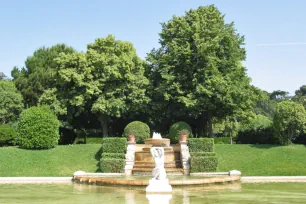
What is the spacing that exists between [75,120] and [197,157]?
61.4 ft

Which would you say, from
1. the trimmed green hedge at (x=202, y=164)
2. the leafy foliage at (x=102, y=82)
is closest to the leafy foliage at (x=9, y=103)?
the leafy foliage at (x=102, y=82)

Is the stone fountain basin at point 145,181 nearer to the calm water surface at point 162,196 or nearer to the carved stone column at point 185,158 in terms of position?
the calm water surface at point 162,196

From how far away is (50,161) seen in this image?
23703 millimetres

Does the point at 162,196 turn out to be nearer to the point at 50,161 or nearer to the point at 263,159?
the point at 263,159

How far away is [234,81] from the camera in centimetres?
3084

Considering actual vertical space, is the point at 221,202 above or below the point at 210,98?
below

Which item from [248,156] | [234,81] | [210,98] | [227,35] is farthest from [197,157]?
[227,35]

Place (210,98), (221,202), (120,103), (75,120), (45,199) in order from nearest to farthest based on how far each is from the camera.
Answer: (221,202)
(45,199)
(210,98)
(120,103)
(75,120)

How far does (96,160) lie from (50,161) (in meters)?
2.96

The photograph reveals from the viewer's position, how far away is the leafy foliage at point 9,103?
38.6 meters

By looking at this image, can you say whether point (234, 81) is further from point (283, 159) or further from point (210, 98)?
point (283, 159)

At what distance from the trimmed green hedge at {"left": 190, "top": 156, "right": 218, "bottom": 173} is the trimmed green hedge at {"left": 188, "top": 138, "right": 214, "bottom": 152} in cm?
227

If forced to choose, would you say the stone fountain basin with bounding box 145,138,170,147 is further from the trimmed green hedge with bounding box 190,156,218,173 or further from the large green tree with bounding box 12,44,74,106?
the large green tree with bounding box 12,44,74,106

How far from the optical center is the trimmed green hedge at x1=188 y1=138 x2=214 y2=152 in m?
24.6
